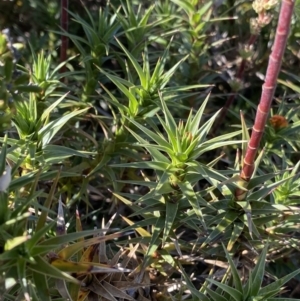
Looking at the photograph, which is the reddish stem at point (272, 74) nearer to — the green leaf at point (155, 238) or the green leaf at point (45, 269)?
the green leaf at point (155, 238)

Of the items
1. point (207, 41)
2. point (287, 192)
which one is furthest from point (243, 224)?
point (207, 41)

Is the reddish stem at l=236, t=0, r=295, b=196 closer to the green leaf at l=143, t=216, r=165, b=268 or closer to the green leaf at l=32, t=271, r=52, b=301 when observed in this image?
the green leaf at l=143, t=216, r=165, b=268

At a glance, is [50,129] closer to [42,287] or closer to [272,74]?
[42,287]

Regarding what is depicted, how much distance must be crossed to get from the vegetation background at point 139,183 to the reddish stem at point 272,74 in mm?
55

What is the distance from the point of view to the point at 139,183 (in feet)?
4.18

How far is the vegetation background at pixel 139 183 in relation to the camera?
3.37ft

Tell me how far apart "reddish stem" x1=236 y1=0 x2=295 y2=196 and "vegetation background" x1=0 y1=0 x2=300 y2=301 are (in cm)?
6

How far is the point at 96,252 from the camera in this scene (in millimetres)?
1222

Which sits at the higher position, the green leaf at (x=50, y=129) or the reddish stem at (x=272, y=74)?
the reddish stem at (x=272, y=74)

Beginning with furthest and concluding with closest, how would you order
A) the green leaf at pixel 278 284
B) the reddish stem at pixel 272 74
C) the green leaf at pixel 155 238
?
1. the green leaf at pixel 155 238
2. the green leaf at pixel 278 284
3. the reddish stem at pixel 272 74

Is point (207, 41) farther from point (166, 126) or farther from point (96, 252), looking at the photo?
point (96, 252)

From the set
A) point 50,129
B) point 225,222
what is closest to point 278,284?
point 225,222

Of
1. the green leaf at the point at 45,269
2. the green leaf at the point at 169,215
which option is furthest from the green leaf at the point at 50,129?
the green leaf at the point at 45,269

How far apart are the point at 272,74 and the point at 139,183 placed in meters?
0.45
